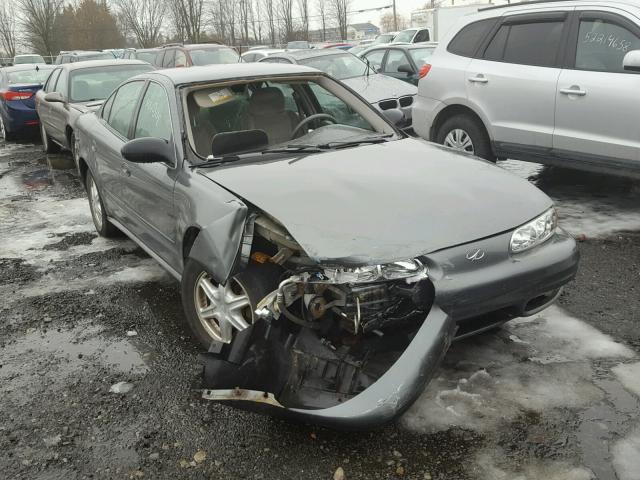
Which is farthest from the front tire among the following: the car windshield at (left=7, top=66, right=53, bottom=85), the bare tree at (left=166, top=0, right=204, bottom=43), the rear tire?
the bare tree at (left=166, top=0, right=204, bottom=43)

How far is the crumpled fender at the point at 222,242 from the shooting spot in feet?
9.51

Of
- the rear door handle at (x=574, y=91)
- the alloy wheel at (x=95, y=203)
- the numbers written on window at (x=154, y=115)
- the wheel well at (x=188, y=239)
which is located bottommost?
the alloy wheel at (x=95, y=203)

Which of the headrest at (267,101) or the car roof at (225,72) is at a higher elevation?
the car roof at (225,72)

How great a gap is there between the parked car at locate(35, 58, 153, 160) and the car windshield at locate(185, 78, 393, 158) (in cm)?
474

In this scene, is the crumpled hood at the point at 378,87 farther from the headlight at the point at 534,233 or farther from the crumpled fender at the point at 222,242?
the crumpled fender at the point at 222,242

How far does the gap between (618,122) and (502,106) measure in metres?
1.27

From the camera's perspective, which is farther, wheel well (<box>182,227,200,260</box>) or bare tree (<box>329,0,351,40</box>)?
bare tree (<box>329,0,351,40</box>)

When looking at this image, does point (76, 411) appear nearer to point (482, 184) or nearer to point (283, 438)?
point (283, 438)

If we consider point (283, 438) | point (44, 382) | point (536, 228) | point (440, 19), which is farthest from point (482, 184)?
point (440, 19)

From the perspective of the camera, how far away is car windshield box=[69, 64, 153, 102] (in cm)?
891

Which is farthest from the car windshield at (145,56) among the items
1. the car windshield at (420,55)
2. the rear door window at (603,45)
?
the rear door window at (603,45)

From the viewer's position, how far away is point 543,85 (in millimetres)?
6066

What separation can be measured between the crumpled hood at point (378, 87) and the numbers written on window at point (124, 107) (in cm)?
455

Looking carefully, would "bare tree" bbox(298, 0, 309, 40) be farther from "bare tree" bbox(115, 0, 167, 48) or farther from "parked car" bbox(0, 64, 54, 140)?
"parked car" bbox(0, 64, 54, 140)
